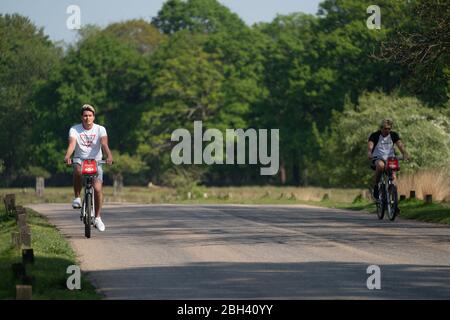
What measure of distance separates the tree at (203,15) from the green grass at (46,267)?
96169 millimetres

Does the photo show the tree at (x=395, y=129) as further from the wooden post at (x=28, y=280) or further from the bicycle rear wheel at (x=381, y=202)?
the wooden post at (x=28, y=280)

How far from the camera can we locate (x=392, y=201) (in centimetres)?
2489

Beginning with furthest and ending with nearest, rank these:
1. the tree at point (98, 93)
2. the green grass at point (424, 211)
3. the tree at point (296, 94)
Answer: the tree at point (98, 93) < the tree at point (296, 94) < the green grass at point (424, 211)

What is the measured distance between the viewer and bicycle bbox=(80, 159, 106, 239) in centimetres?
1984

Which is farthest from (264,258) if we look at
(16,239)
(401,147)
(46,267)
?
(401,147)

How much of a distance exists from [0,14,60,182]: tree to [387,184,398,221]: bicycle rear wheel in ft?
229

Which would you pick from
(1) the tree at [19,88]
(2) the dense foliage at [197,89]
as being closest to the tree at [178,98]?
(2) the dense foliage at [197,89]

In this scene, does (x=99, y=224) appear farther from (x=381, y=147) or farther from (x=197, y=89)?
(x=197, y=89)

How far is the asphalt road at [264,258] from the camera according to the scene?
503 inches

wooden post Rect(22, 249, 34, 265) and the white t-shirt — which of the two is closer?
wooden post Rect(22, 249, 34, 265)

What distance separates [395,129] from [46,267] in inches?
1336

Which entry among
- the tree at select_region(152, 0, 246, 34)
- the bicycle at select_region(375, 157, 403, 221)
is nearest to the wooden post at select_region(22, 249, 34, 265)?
the bicycle at select_region(375, 157, 403, 221)

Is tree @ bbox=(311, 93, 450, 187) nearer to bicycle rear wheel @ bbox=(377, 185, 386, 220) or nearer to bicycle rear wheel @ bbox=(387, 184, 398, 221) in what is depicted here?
bicycle rear wheel @ bbox=(377, 185, 386, 220)
